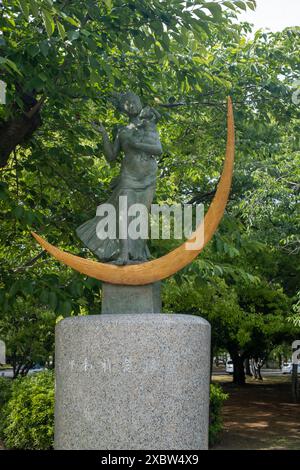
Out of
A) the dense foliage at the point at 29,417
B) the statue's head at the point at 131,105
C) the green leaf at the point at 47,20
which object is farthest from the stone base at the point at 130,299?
the dense foliage at the point at 29,417

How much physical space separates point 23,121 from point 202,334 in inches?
153

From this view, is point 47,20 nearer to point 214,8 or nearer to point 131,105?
point 131,105

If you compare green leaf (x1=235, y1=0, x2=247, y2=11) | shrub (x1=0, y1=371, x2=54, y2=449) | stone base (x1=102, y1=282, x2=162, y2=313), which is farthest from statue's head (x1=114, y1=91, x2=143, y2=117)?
shrub (x1=0, y1=371, x2=54, y2=449)

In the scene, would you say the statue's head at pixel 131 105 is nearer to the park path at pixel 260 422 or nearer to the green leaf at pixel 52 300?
the green leaf at pixel 52 300

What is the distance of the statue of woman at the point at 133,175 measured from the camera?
656 cm

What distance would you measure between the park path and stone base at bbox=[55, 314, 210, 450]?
8.93 m

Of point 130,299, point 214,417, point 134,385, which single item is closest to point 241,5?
point 130,299

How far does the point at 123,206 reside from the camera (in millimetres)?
6570

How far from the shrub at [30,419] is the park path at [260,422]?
13.3 feet

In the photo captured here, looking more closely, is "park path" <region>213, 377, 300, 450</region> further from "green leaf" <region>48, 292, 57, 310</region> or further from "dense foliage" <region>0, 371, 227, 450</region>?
"green leaf" <region>48, 292, 57, 310</region>

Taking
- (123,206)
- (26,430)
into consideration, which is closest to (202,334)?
(123,206)

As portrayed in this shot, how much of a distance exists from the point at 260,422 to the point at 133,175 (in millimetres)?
13563

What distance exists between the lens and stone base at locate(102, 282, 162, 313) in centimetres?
627
